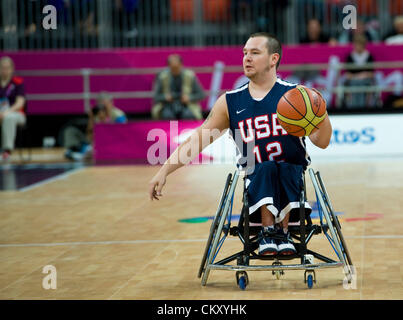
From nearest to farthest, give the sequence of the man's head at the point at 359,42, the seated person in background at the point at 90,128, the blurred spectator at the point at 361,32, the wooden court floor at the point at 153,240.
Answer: the wooden court floor at the point at 153,240 → the seated person in background at the point at 90,128 → the man's head at the point at 359,42 → the blurred spectator at the point at 361,32

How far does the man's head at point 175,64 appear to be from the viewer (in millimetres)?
16519

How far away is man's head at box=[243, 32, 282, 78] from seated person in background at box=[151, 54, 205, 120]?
10.9 m

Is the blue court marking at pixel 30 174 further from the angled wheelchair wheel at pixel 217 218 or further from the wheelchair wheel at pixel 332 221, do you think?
the wheelchair wheel at pixel 332 221

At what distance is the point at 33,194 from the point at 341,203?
4406 mm

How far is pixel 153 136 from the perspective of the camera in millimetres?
16641

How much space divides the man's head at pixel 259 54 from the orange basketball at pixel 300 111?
419 mm

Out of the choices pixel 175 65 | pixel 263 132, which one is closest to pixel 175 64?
pixel 175 65

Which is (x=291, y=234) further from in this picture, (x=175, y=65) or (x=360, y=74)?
(x=360, y=74)

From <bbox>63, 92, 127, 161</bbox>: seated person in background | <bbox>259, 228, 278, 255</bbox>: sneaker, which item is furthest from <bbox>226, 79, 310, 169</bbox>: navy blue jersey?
<bbox>63, 92, 127, 161</bbox>: seated person in background

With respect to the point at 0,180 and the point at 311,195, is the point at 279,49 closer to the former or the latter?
the point at 311,195

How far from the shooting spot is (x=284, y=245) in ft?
18.1

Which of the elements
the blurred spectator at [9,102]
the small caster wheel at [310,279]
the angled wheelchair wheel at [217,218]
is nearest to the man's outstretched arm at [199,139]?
the angled wheelchair wheel at [217,218]

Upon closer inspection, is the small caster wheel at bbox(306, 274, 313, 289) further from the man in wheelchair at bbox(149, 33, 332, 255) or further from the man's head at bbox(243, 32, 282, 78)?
the man's head at bbox(243, 32, 282, 78)

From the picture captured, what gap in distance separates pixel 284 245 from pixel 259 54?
128 centimetres
